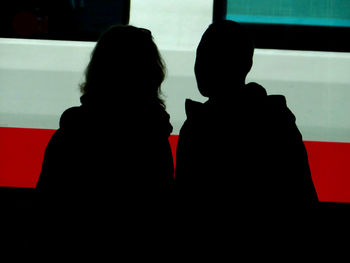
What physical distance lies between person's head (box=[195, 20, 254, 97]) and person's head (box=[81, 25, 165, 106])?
143 millimetres

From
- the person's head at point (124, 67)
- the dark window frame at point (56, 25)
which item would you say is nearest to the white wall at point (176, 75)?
the dark window frame at point (56, 25)

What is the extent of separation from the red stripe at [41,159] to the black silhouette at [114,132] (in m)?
0.77

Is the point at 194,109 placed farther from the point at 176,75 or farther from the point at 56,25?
the point at 56,25

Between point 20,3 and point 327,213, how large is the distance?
6.13 ft

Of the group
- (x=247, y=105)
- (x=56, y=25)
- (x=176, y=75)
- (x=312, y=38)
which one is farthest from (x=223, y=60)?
(x=56, y=25)

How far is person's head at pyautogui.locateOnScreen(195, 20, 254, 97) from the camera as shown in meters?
1.04

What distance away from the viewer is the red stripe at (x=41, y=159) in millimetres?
1749

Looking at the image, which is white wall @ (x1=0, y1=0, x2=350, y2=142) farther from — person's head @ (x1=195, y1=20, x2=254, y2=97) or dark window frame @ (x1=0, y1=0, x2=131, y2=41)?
person's head @ (x1=195, y1=20, x2=254, y2=97)

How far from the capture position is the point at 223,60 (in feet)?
3.38

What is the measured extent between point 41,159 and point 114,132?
959 millimetres

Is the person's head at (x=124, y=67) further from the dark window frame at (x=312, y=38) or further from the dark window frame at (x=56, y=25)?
the dark window frame at (x=312, y=38)

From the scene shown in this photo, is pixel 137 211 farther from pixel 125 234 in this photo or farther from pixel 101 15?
pixel 101 15

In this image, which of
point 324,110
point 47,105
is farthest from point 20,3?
point 324,110

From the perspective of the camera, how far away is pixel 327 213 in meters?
1.73
